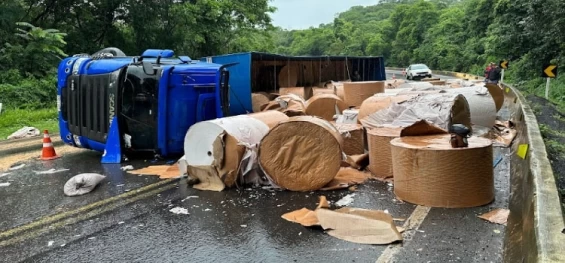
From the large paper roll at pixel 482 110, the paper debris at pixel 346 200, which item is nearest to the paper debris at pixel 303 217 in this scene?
the paper debris at pixel 346 200

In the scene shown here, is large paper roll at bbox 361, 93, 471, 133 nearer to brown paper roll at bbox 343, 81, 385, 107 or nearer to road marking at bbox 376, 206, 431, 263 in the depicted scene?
road marking at bbox 376, 206, 431, 263

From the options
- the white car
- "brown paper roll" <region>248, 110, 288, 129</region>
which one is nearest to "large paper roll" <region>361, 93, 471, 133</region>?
"brown paper roll" <region>248, 110, 288, 129</region>

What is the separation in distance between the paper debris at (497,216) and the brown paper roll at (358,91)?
6.67 m

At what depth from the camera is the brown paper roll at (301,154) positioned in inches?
219

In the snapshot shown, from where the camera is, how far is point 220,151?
5805 millimetres

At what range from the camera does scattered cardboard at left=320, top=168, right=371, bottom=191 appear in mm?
5660

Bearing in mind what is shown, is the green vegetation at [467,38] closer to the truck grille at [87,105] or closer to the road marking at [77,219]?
the truck grille at [87,105]

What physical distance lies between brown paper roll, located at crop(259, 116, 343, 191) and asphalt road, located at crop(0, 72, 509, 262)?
21 centimetres

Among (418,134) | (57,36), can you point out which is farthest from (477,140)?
(57,36)

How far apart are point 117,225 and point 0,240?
40.8 inches

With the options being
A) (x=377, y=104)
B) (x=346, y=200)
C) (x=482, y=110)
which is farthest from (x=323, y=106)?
(x=346, y=200)

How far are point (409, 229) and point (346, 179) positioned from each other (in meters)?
1.88

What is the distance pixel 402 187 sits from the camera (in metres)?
4.99

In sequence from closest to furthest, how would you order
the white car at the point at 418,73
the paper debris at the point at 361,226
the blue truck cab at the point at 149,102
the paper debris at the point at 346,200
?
A: 1. the paper debris at the point at 361,226
2. the paper debris at the point at 346,200
3. the blue truck cab at the point at 149,102
4. the white car at the point at 418,73
